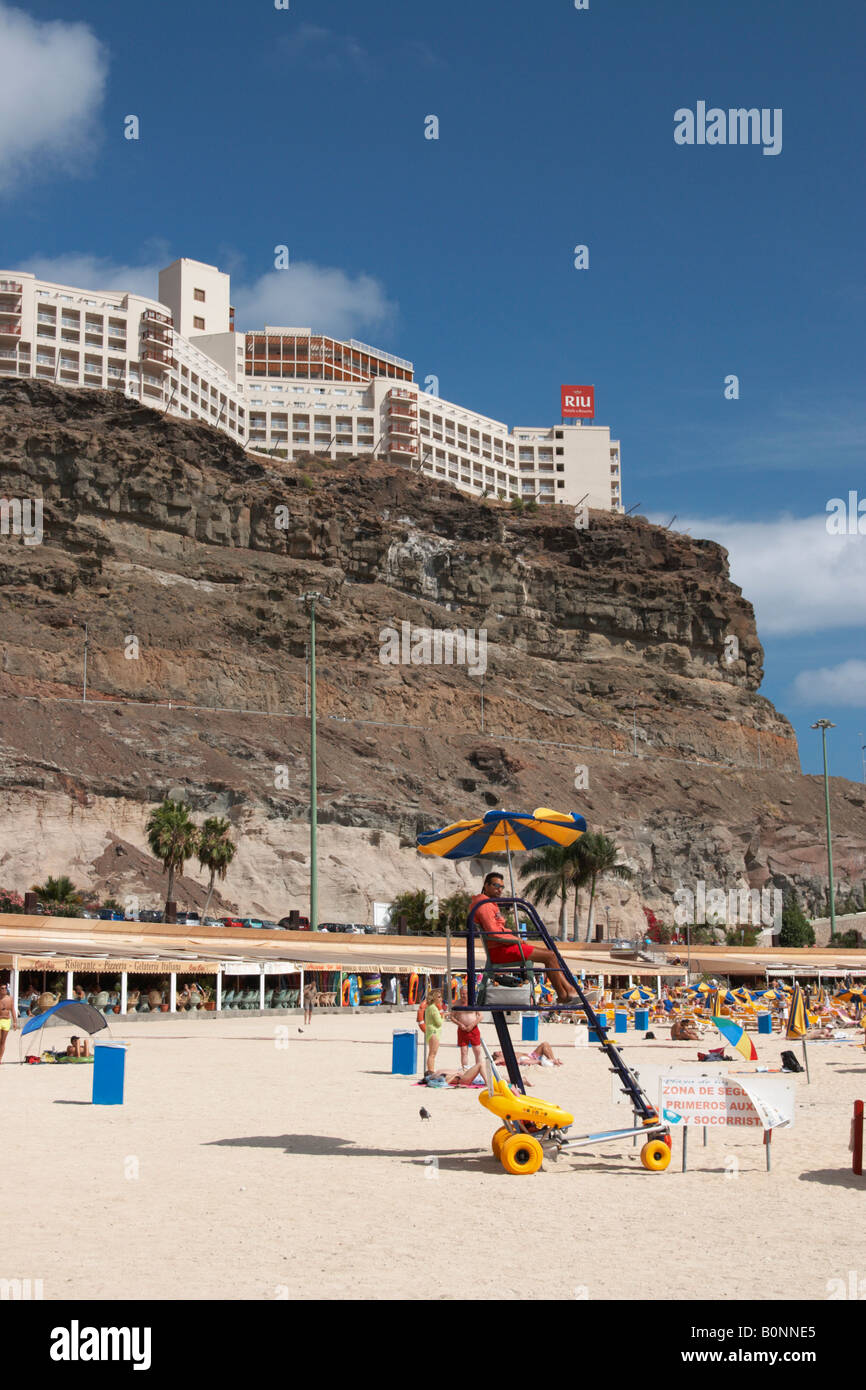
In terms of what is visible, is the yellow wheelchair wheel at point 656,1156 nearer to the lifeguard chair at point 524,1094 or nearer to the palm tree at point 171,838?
the lifeguard chair at point 524,1094

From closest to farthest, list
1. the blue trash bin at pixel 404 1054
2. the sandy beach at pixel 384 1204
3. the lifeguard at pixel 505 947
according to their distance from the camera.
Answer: the sandy beach at pixel 384 1204 → the lifeguard at pixel 505 947 → the blue trash bin at pixel 404 1054

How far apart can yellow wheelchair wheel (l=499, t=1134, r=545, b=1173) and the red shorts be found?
148 cm

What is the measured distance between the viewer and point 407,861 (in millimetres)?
79688

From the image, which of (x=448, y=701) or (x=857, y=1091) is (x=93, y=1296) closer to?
(x=857, y=1091)

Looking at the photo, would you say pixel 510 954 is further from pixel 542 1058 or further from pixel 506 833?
pixel 542 1058

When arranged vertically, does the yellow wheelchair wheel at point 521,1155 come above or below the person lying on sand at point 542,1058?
above

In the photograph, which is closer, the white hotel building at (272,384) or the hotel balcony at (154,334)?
the white hotel building at (272,384)

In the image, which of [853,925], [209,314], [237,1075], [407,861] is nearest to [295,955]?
[237,1075]

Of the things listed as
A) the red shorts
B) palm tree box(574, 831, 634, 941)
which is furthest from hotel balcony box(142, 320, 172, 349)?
the red shorts

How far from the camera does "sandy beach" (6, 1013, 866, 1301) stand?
7.08m

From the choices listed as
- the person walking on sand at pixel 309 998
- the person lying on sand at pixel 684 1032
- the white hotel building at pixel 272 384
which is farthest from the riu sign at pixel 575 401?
the person lying on sand at pixel 684 1032

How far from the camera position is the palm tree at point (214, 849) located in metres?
65.1

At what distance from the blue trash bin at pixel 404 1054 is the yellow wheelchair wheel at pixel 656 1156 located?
345 inches

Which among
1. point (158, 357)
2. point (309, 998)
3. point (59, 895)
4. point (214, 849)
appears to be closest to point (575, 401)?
point (158, 357)
